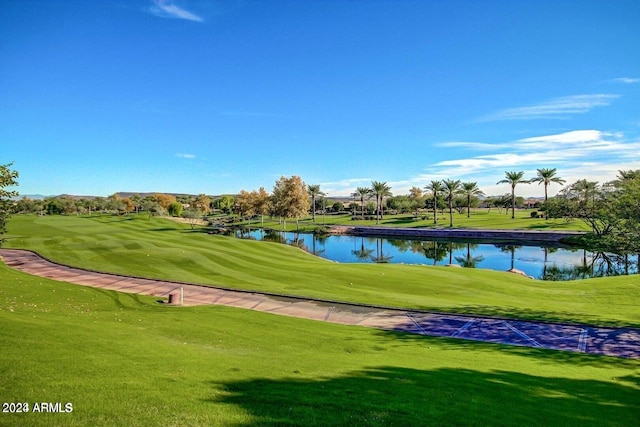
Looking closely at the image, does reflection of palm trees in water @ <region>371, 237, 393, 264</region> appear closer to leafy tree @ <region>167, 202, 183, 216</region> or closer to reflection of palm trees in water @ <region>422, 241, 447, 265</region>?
reflection of palm trees in water @ <region>422, 241, 447, 265</region>

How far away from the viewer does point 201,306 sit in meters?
15.6

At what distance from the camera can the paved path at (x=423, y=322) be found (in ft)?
43.3

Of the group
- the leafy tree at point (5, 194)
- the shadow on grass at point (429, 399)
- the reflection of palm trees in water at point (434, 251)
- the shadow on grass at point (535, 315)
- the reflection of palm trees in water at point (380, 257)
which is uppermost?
the leafy tree at point (5, 194)

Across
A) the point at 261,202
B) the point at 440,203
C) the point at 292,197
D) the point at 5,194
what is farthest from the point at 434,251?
the point at 440,203

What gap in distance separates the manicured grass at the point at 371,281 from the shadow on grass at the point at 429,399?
28.1 feet

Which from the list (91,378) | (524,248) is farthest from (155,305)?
(524,248)

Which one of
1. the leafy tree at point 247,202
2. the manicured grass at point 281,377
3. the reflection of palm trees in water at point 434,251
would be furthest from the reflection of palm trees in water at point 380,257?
the manicured grass at point 281,377

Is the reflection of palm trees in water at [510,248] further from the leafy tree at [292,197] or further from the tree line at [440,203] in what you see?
the leafy tree at [292,197]

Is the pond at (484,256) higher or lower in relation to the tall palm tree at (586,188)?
lower

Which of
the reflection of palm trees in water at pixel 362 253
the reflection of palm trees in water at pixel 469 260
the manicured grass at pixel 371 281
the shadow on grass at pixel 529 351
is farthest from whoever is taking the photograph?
the reflection of palm trees in water at pixel 362 253

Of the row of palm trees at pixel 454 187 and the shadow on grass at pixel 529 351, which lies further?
the row of palm trees at pixel 454 187

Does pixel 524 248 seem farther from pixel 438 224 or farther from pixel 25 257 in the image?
pixel 25 257

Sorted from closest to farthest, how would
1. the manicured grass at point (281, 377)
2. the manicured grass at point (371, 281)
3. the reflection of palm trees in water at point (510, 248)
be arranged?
the manicured grass at point (281, 377)
the manicured grass at point (371, 281)
the reflection of palm trees in water at point (510, 248)

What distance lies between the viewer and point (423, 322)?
599 inches
